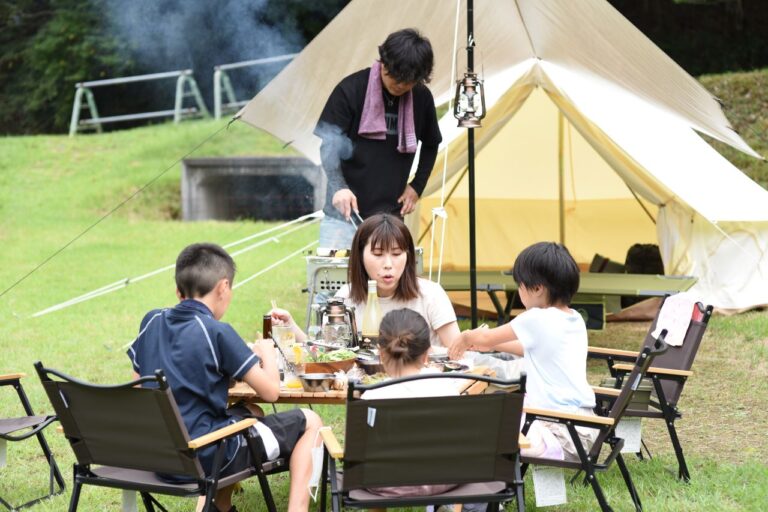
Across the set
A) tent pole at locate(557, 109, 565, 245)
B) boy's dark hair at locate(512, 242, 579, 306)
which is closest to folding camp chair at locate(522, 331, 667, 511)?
boy's dark hair at locate(512, 242, 579, 306)

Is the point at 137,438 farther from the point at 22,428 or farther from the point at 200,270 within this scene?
the point at 22,428

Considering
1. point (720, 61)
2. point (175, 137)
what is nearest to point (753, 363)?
point (720, 61)

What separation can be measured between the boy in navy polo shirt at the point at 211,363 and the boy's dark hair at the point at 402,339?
306 mm

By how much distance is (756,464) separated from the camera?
3.87m

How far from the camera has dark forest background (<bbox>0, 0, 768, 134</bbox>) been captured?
1678 centimetres

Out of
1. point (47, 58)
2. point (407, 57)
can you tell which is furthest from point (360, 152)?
point (47, 58)

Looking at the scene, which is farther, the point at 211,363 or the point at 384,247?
the point at 384,247

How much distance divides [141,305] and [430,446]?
18.0 ft

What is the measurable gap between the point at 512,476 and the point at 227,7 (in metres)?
16.2

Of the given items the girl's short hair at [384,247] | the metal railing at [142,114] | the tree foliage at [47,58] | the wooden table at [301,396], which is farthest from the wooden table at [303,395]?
the tree foliage at [47,58]

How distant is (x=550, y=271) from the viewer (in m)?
3.25

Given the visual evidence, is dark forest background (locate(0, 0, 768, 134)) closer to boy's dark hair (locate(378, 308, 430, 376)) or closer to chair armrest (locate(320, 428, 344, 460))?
boy's dark hair (locate(378, 308, 430, 376))

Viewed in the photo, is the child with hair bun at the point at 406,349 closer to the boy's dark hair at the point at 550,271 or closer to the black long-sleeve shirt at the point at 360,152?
the boy's dark hair at the point at 550,271

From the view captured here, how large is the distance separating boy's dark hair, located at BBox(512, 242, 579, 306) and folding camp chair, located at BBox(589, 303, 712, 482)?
59 cm
